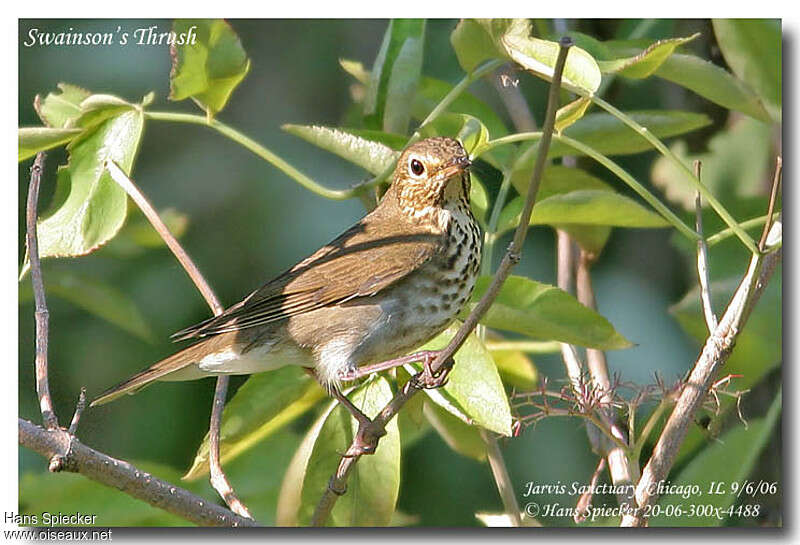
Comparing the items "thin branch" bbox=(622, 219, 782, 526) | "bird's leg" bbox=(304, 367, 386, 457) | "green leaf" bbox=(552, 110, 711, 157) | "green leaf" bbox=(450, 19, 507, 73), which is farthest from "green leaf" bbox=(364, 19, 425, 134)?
"thin branch" bbox=(622, 219, 782, 526)

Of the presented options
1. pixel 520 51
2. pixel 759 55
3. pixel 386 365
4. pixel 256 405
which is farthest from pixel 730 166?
pixel 256 405

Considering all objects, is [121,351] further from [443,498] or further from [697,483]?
[697,483]

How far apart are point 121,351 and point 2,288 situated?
491 mm

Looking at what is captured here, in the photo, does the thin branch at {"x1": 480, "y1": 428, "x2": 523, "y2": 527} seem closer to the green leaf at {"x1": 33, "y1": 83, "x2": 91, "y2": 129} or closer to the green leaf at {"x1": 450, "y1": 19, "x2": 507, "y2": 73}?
the green leaf at {"x1": 450, "y1": 19, "x2": 507, "y2": 73}

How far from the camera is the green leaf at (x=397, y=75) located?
2207 millimetres

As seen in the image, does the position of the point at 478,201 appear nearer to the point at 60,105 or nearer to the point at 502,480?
the point at 502,480

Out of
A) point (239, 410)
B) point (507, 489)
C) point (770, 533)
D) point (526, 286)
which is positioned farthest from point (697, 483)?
point (239, 410)

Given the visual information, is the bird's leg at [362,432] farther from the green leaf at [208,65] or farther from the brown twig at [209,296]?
the green leaf at [208,65]

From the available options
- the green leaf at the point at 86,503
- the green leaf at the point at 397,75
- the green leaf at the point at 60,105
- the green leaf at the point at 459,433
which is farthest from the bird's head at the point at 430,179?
the green leaf at the point at 86,503

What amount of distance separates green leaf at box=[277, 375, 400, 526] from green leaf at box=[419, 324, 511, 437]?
0.16m

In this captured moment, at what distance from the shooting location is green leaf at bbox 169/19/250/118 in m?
1.99

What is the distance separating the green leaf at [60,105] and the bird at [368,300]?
484 mm

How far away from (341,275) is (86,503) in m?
0.65

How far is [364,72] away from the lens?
238cm
